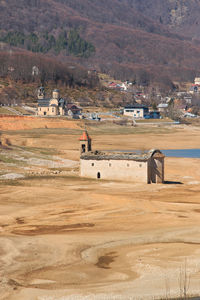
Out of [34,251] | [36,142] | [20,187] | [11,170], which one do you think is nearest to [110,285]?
[34,251]

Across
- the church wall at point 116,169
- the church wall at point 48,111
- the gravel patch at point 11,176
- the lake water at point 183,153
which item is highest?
the church wall at point 48,111

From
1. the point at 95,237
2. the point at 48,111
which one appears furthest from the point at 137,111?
the point at 95,237

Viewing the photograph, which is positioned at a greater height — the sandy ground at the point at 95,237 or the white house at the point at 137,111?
the white house at the point at 137,111

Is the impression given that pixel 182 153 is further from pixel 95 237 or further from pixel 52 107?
pixel 52 107

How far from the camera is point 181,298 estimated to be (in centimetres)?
2098

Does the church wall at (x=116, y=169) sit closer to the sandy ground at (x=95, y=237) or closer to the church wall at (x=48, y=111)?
the sandy ground at (x=95, y=237)

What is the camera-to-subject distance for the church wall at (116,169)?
49.8 m

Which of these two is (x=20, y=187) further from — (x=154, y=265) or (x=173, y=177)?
(x=154, y=265)

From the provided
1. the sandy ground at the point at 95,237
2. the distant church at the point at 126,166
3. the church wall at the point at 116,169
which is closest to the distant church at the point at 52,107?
the sandy ground at the point at 95,237

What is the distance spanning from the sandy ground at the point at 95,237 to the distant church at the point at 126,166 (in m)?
1.40

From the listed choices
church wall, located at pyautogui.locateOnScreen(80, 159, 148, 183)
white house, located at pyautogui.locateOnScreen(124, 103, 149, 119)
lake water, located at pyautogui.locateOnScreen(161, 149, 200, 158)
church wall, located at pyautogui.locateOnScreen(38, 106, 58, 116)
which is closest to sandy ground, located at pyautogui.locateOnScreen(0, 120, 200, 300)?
church wall, located at pyautogui.locateOnScreen(80, 159, 148, 183)

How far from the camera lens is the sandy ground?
2273cm

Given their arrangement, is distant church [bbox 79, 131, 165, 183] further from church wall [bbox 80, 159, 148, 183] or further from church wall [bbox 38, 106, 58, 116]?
church wall [bbox 38, 106, 58, 116]

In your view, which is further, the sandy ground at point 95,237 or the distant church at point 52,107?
the distant church at point 52,107
